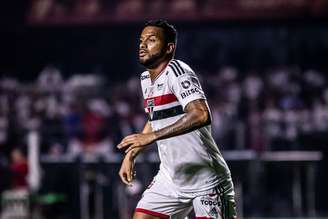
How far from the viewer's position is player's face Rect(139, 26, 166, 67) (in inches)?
229

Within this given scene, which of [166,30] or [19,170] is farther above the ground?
[166,30]

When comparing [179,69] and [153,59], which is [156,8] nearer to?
[153,59]

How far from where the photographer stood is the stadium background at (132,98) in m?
14.7

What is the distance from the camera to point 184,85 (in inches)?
220

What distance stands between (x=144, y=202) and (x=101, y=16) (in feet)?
47.7

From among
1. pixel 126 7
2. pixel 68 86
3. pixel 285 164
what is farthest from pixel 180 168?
pixel 126 7

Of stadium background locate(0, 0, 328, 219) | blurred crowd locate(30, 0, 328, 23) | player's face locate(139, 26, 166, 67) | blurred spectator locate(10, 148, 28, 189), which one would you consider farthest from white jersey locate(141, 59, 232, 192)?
blurred crowd locate(30, 0, 328, 23)

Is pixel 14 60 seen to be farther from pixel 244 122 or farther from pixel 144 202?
pixel 144 202

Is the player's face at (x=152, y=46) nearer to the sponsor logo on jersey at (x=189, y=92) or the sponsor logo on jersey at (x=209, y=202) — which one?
the sponsor logo on jersey at (x=189, y=92)

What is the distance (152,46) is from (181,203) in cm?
109

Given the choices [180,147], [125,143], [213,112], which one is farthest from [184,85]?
[213,112]

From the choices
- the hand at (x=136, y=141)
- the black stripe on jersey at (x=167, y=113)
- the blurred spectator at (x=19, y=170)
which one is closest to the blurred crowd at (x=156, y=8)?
the blurred spectator at (x=19, y=170)

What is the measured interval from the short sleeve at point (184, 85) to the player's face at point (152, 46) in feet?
0.42

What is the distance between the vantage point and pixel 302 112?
15.3 meters
